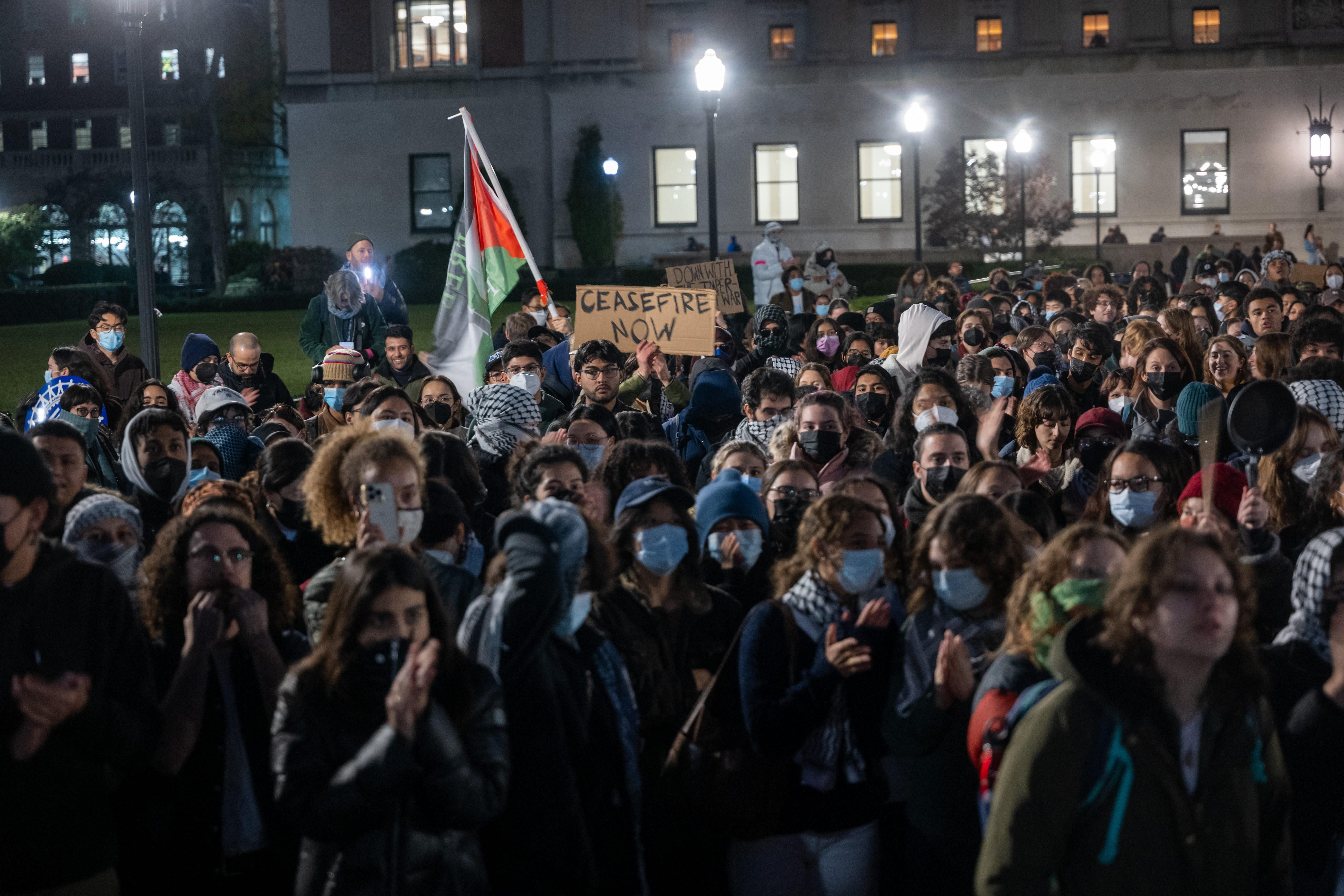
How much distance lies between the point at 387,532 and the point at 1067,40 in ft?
150

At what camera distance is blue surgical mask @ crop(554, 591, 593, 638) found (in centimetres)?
432

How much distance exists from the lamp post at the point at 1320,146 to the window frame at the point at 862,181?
38.8 ft

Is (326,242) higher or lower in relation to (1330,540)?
higher

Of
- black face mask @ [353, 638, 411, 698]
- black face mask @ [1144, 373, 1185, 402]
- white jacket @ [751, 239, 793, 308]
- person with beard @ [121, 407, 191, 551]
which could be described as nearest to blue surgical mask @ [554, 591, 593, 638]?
black face mask @ [353, 638, 411, 698]

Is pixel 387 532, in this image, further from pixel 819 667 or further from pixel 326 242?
pixel 326 242

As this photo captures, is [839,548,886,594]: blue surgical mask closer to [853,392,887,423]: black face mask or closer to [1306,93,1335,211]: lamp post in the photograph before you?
[853,392,887,423]: black face mask

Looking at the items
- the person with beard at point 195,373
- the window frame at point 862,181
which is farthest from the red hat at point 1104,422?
the window frame at point 862,181

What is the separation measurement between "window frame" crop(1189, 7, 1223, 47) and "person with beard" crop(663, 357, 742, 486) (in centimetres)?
4172

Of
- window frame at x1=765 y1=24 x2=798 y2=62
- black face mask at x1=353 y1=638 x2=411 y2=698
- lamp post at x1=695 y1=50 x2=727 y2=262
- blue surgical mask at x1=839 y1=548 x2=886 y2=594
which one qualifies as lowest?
black face mask at x1=353 y1=638 x2=411 y2=698

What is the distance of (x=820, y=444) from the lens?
7504 millimetres

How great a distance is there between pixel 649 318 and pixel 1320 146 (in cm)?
3912

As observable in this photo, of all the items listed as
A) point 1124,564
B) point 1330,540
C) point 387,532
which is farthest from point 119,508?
point 1330,540

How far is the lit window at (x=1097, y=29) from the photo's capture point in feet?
154

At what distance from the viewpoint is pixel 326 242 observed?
5056cm
